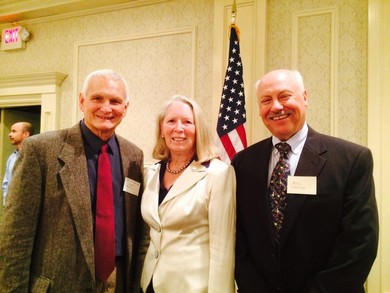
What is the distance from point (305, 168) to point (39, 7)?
4027 millimetres

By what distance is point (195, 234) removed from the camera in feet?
5.42

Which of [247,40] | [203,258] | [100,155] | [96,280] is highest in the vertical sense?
[247,40]

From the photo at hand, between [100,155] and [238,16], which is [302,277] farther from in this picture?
[238,16]

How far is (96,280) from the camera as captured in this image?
5.27 ft

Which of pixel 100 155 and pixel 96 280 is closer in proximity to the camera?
pixel 96 280

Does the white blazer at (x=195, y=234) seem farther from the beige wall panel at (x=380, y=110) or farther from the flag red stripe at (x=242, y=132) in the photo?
the beige wall panel at (x=380, y=110)

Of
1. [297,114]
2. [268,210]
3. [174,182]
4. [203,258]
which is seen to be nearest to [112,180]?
[174,182]

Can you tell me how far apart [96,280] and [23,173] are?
24.3 inches

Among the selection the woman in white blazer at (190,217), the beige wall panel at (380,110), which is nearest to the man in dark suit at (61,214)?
the woman in white blazer at (190,217)

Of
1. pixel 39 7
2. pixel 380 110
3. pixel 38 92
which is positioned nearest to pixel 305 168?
Answer: pixel 380 110

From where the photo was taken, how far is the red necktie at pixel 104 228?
5.30 ft

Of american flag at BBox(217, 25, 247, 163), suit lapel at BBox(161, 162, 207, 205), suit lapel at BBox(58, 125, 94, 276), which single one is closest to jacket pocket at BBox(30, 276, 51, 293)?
suit lapel at BBox(58, 125, 94, 276)

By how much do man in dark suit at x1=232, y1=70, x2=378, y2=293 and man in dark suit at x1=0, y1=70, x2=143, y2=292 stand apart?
0.70 metres

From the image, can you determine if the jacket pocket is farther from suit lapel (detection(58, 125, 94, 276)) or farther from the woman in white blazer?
the woman in white blazer
